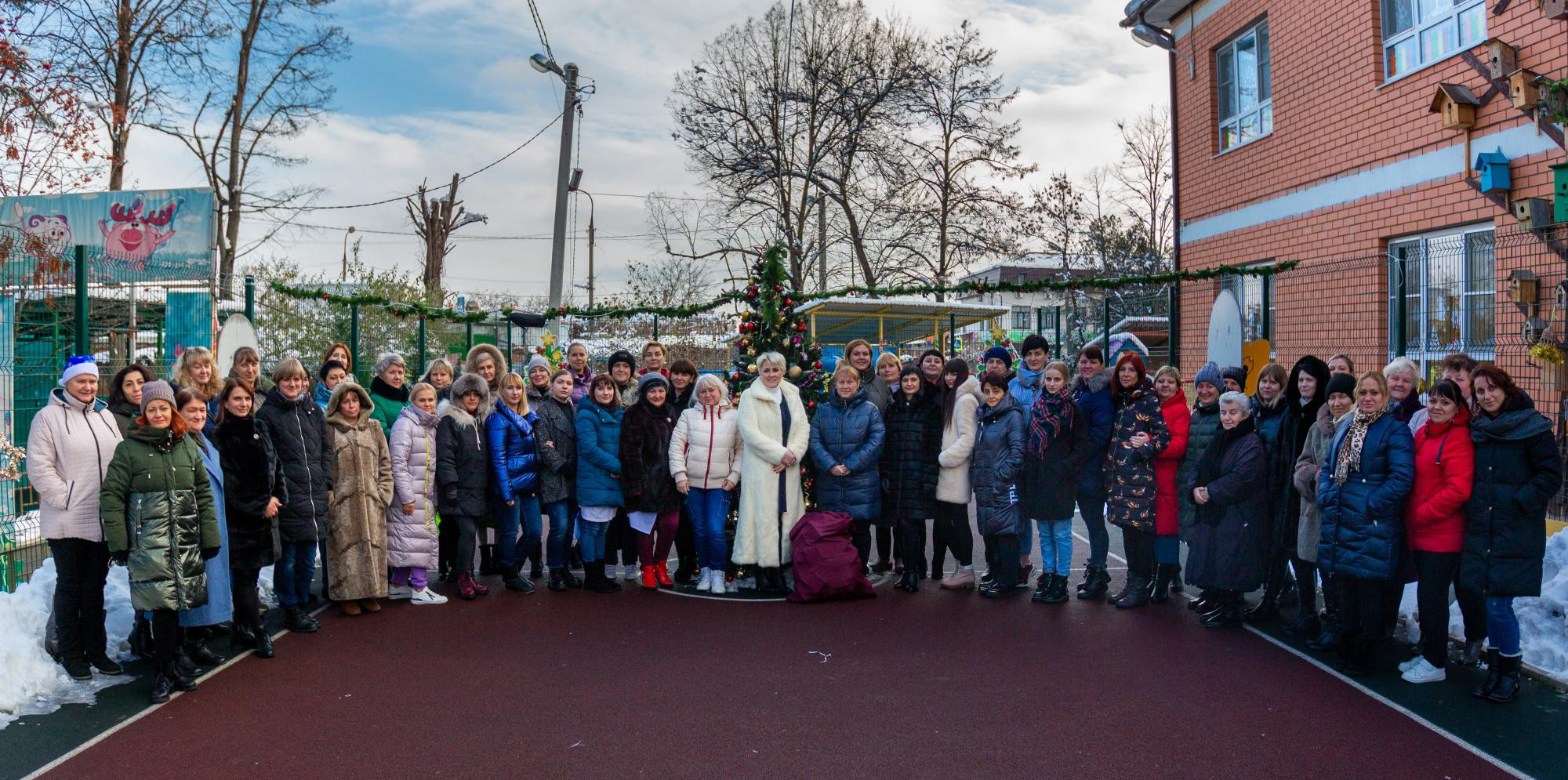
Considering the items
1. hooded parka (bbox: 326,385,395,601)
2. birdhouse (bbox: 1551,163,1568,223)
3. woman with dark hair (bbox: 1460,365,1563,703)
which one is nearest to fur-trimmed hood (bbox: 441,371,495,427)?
hooded parka (bbox: 326,385,395,601)

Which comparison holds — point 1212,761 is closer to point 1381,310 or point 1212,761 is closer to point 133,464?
point 133,464

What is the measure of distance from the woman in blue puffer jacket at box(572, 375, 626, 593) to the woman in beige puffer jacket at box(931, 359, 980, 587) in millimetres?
2466

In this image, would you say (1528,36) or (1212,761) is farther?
(1528,36)

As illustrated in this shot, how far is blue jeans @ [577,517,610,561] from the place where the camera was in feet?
26.1

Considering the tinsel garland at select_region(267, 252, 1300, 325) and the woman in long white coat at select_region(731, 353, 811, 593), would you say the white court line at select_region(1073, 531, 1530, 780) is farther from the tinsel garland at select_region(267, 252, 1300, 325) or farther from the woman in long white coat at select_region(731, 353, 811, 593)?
the tinsel garland at select_region(267, 252, 1300, 325)

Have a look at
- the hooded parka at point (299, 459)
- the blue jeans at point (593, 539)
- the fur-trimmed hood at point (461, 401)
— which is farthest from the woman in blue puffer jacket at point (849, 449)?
the hooded parka at point (299, 459)

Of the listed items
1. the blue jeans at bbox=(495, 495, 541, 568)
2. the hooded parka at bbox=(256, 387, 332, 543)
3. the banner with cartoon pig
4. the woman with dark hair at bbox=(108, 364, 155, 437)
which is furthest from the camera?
the banner with cartoon pig

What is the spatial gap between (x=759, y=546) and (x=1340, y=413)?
3.98 meters

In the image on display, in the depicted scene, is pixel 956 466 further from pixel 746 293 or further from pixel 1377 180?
pixel 1377 180

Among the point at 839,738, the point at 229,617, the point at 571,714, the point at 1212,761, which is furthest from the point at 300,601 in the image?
the point at 1212,761

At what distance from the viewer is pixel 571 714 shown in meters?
5.07

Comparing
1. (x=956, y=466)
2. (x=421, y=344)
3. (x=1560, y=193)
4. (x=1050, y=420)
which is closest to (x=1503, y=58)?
(x=1560, y=193)

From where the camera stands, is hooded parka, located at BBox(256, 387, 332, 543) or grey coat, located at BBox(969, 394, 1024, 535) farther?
grey coat, located at BBox(969, 394, 1024, 535)

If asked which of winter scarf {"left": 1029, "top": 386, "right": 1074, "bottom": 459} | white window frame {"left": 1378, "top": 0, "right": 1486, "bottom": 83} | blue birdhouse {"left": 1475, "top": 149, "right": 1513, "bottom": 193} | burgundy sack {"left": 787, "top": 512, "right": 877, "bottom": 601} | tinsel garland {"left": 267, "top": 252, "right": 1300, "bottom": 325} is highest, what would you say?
white window frame {"left": 1378, "top": 0, "right": 1486, "bottom": 83}
